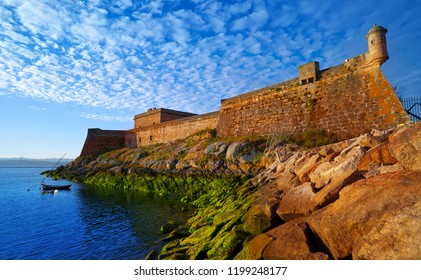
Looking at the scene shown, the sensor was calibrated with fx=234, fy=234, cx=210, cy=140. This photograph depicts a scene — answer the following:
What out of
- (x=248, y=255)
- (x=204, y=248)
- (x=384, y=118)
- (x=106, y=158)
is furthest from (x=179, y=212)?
(x=106, y=158)

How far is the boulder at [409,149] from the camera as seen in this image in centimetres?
500

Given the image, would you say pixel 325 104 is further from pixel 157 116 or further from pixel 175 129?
pixel 157 116

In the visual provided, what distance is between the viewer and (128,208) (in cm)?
1642

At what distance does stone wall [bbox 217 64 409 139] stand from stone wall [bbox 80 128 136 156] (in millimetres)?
29270

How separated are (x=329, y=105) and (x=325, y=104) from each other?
0.33 meters

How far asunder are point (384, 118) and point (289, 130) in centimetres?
653

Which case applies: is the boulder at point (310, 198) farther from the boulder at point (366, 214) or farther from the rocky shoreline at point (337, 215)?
the boulder at point (366, 214)

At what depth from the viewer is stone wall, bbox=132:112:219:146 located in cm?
2884

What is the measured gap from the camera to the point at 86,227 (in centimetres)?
1250

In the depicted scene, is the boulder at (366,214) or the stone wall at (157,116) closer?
the boulder at (366,214)

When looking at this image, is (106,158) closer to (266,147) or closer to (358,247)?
(266,147)

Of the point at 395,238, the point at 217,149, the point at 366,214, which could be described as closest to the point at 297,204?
the point at 366,214

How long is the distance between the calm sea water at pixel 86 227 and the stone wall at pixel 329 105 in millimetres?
10787

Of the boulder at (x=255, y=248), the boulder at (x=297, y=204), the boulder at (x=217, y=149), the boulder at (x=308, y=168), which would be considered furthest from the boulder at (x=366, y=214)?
the boulder at (x=217, y=149)
